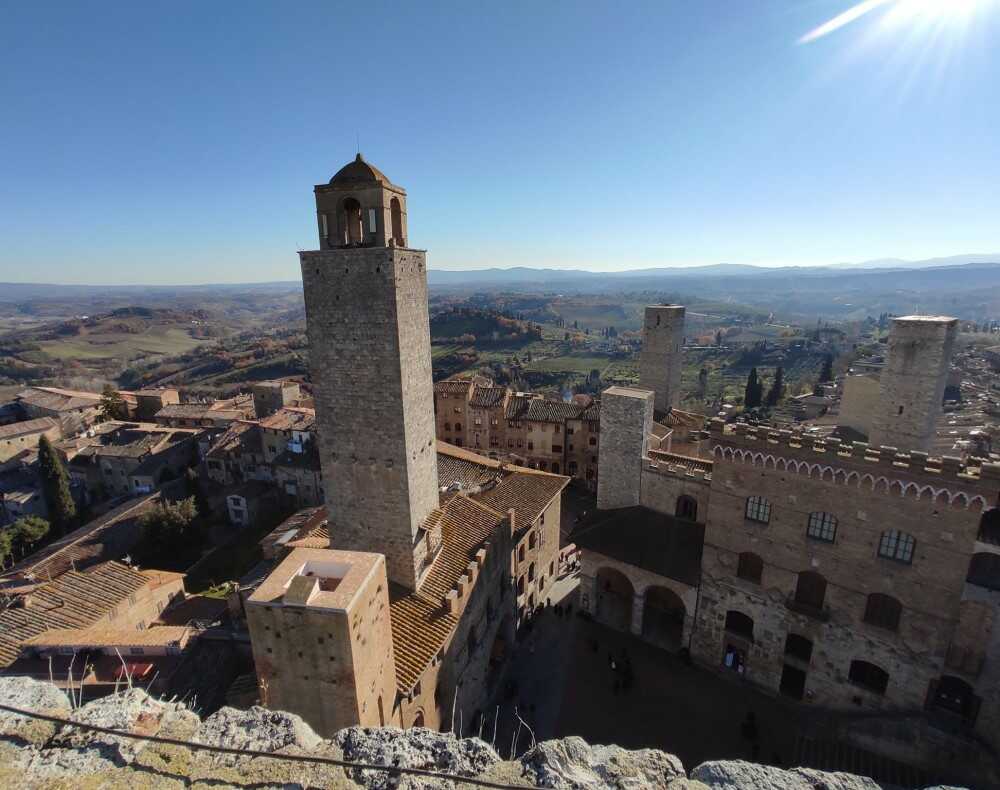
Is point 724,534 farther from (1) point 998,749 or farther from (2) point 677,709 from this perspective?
(1) point 998,749

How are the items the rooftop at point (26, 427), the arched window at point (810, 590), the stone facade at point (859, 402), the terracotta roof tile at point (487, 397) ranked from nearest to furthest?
the arched window at point (810, 590) < the stone facade at point (859, 402) < the terracotta roof tile at point (487, 397) < the rooftop at point (26, 427)

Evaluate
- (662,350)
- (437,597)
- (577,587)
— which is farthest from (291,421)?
(662,350)

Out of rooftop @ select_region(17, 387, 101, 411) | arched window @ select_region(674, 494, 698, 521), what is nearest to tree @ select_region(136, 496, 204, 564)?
arched window @ select_region(674, 494, 698, 521)

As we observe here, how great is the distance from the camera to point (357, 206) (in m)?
16.6

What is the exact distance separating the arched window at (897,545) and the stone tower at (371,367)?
16796 millimetres

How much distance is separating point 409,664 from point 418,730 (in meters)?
12.6

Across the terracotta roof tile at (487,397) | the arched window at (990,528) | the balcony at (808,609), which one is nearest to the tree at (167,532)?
the terracotta roof tile at (487,397)

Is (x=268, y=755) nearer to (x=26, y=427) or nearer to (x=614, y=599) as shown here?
(x=614, y=599)

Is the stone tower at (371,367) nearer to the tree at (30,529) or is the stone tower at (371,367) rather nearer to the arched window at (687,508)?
the arched window at (687,508)

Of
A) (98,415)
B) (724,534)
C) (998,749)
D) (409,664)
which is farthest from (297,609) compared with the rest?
(98,415)

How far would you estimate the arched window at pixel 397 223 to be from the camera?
17156mm

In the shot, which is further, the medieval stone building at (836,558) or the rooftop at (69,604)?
the rooftop at (69,604)

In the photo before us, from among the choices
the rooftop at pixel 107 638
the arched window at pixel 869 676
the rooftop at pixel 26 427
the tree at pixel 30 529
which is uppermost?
the rooftop at pixel 107 638

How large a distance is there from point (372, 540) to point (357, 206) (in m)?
11.8
